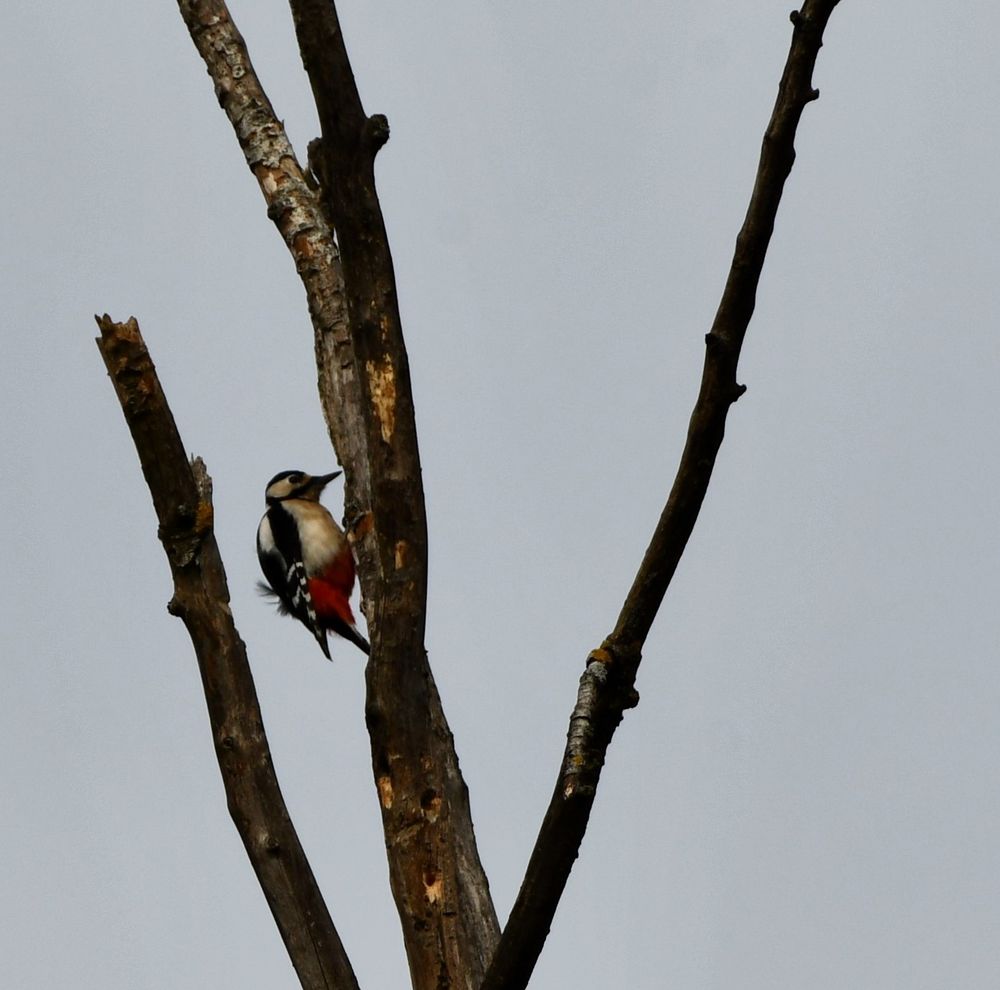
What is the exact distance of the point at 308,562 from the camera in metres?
8.67

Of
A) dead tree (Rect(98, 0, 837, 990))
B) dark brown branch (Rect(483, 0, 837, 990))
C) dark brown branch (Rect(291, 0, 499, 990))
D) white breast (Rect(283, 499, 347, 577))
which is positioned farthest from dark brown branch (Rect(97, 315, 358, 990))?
white breast (Rect(283, 499, 347, 577))

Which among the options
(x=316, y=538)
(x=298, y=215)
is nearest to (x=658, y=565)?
(x=298, y=215)

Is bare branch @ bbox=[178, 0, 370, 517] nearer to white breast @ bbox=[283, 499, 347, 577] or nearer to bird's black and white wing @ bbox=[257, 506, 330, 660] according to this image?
white breast @ bbox=[283, 499, 347, 577]

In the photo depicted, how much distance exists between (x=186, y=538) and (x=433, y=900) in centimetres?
119

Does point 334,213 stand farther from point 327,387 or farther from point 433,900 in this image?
point 433,900

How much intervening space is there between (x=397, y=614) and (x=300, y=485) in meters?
5.46

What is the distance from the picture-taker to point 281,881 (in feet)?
12.8

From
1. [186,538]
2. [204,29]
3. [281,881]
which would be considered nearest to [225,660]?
[186,538]

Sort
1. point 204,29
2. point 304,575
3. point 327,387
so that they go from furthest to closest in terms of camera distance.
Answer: point 304,575 < point 204,29 < point 327,387

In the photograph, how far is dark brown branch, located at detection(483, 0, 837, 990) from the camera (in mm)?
3068

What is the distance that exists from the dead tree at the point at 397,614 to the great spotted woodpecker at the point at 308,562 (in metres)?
4.13

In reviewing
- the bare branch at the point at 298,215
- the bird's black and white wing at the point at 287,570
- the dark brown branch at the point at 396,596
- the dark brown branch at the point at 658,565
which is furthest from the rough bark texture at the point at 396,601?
the bird's black and white wing at the point at 287,570

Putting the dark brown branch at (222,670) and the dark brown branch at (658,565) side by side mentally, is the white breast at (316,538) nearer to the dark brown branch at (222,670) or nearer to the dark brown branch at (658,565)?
the dark brown branch at (222,670)

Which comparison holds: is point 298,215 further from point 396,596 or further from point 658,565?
point 658,565
